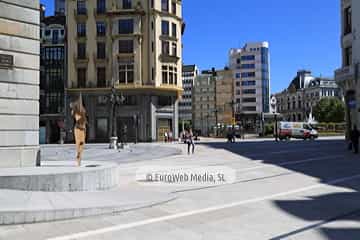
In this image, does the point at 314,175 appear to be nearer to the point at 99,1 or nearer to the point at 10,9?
the point at 10,9

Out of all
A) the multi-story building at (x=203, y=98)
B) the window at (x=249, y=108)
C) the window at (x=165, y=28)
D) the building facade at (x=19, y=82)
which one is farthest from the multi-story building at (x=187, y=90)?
the building facade at (x=19, y=82)

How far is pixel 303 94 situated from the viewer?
466 feet

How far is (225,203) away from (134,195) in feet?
7.99

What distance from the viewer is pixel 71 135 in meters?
58.6

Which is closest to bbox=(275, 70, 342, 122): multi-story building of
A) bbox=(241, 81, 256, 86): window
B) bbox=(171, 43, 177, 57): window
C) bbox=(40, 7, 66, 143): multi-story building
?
bbox=(241, 81, 256, 86): window

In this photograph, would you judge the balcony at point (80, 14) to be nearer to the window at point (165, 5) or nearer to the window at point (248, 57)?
the window at point (165, 5)

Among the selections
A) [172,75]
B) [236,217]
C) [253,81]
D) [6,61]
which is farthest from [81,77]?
[253,81]

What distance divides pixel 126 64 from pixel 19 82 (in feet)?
149

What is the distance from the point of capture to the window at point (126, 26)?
58.4m

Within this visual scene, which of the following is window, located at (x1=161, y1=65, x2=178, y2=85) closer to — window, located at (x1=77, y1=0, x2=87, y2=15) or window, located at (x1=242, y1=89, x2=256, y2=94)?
window, located at (x1=77, y1=0, x2=87, y2=15)

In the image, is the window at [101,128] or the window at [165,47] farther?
the window at [165,47]

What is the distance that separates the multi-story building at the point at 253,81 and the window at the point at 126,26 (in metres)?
81.7

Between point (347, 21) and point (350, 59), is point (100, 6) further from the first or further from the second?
point (350, 59)

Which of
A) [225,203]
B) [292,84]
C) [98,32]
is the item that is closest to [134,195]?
[225,203]
